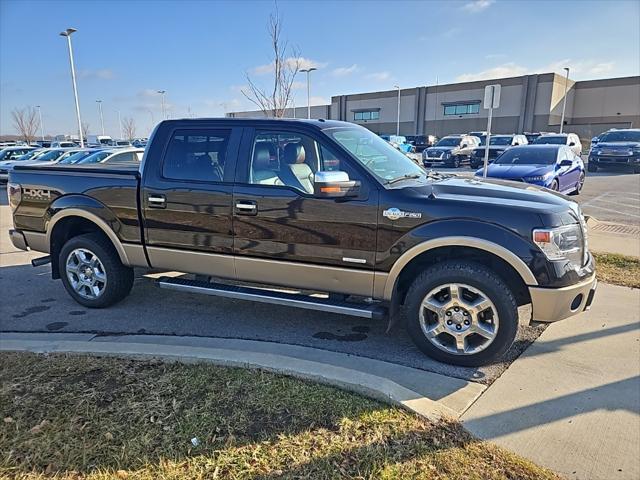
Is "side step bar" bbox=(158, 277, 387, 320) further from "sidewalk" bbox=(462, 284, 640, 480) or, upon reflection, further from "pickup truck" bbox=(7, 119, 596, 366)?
"sidewalk" bbox=(462, 284, 640, 480)

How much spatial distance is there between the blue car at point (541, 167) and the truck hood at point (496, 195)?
7454 mm

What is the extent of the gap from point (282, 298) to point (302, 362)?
0.72m

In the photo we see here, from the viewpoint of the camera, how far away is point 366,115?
216 ft

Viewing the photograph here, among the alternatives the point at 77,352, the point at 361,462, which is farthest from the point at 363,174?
the point at 77,352

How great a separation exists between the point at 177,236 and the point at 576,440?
359 cm

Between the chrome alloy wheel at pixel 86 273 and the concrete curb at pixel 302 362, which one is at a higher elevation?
the chrome alloy wheel at pixel 86 273

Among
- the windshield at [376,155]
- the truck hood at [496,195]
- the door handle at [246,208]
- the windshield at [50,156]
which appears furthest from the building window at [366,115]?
the door handle at [246,208]

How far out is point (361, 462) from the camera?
250 centimetres

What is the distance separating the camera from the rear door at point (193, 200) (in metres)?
4.26

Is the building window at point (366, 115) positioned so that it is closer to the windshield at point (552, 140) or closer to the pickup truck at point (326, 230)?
the windshield at point (552, 140)

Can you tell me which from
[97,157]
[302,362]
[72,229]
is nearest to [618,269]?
[302,362]

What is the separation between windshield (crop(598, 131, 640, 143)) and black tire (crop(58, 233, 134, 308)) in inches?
961

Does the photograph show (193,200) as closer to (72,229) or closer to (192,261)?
(192,261)

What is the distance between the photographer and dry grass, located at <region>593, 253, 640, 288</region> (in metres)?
5.80
